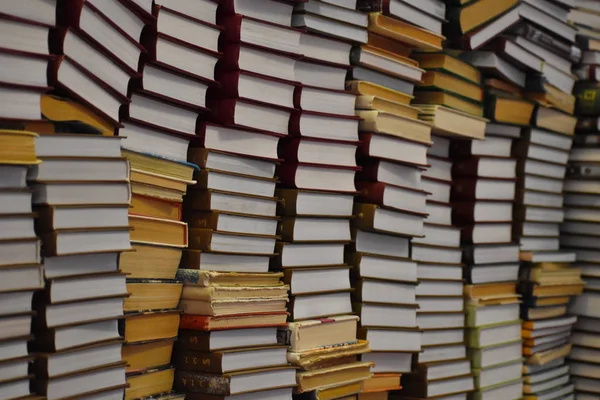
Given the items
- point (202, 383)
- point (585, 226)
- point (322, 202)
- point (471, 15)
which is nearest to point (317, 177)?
point (322, 202)

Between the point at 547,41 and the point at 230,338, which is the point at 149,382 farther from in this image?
the point at 547,41

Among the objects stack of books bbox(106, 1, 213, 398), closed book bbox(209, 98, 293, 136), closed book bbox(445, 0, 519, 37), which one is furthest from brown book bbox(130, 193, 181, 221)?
closed book bbox(445, 0, 519, 37)

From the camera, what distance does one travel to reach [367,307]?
132 inches

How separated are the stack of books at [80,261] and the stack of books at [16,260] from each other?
0.06m

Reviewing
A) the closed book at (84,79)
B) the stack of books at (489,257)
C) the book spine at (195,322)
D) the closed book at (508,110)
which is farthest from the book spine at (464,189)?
the closed book at (84,79)

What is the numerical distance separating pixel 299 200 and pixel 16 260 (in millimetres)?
1153

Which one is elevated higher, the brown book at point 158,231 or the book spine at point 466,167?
the book spine at point 466,167

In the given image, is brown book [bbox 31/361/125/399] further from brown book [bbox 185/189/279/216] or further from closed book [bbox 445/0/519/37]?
closed book [bbox 445/0/519/37]

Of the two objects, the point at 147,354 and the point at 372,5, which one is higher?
the point at 372,5

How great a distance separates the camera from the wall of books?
88.0 inches

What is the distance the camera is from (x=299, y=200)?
307 cm

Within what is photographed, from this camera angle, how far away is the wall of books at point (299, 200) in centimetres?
224

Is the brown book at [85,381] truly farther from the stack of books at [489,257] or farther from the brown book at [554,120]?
the brown book at [554,120]

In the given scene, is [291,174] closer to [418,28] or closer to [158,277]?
[158,277]
